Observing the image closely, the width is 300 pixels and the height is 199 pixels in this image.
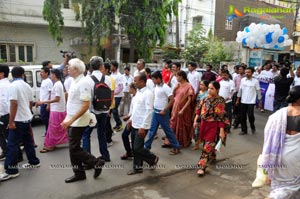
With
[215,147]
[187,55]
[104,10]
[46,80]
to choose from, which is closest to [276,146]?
[215,147]

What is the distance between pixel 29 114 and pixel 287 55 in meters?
24.2

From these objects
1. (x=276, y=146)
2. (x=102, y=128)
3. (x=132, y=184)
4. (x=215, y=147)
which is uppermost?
(x=276, y=146)

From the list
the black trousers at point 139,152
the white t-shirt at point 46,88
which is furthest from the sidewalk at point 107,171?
the white t-shirt at point 46,88

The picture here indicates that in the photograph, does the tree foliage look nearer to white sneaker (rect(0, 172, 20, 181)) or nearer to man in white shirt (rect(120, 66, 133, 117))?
man in white shirt (rect(120, 66, 133, 117))

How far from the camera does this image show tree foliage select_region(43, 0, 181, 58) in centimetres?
1333

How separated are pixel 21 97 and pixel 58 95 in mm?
1025

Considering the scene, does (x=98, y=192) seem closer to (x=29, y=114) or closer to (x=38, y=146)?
(x=29, y=114)

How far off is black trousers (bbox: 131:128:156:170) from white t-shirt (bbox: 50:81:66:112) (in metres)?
1.71

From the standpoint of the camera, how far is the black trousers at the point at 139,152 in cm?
405

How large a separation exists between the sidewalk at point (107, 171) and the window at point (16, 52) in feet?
35.9

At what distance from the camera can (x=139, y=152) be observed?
4086mm

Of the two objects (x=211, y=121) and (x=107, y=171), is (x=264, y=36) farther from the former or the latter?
(x=107, y=171)

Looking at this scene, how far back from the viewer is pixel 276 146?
2.47 meters

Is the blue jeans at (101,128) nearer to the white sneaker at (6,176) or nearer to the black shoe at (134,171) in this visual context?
the black shoe at (134,171)
